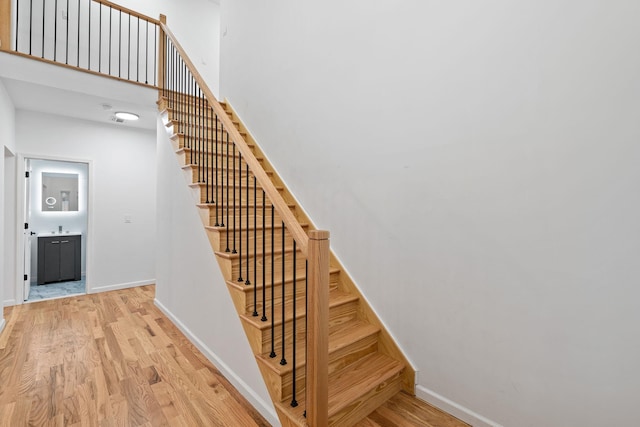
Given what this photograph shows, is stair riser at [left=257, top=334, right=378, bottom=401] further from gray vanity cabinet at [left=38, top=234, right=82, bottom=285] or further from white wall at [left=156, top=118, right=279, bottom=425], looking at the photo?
gray vanity cabinet at [left=38, top=234, right=82, bottom=285]

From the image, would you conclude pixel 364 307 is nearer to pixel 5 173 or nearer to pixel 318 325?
Result: pixel 318 325

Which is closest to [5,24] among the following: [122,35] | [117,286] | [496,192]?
[122,35]

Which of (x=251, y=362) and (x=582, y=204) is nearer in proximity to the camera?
(x=582, y=204)

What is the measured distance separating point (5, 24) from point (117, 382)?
336 centimetres

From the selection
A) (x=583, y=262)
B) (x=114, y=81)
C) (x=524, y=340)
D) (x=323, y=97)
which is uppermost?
(x=114, y=81)

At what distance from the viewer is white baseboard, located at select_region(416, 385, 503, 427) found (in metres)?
1.67

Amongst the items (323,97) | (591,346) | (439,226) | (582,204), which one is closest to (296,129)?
(323,97)

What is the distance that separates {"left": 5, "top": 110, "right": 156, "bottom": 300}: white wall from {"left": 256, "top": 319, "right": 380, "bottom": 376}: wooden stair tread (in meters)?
3.97

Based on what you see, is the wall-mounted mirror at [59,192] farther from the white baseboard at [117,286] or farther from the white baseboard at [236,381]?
the white baseboard at [236,381]

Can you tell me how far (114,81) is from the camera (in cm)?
329

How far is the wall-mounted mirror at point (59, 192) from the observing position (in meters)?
5.36

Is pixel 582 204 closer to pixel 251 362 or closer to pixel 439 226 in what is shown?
pixel 439 226

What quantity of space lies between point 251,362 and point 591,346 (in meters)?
1.77

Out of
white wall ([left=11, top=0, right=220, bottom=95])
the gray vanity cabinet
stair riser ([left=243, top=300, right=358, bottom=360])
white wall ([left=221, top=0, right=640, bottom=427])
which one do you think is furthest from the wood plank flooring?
white wall ([left=11, top=0, right=220, bottom=95])
